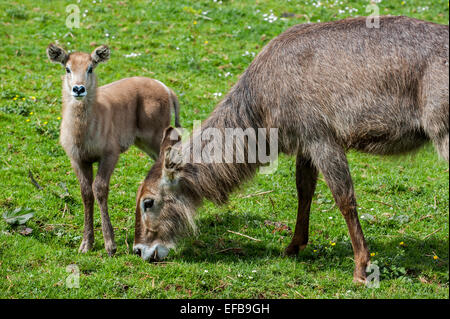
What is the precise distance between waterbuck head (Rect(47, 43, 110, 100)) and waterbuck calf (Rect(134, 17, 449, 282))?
1050mm

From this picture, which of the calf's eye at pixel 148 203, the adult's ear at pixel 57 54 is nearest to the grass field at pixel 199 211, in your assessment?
the calf's eye at pixel 148 203

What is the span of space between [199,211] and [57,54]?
2344mm

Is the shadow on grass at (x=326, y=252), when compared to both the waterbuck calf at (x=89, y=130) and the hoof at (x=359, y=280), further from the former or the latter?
the waterbuck calf at (x=89, y=130)

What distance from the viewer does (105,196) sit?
19.7ft

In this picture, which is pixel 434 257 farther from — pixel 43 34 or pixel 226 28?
pixel 43 34

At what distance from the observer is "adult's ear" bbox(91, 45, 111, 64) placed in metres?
6.27

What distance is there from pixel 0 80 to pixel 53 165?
9.20 feet

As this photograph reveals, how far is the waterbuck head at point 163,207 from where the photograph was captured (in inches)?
225

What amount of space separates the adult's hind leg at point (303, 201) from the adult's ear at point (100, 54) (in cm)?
249

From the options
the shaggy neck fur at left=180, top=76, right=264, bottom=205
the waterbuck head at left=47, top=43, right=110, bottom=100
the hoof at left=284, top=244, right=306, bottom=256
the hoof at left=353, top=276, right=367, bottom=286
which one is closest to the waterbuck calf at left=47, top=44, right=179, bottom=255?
the waterbuck head at left=47, top=43, right=110, bottom=100

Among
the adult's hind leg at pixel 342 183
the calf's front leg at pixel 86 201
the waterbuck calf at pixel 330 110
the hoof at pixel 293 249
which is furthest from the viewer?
the hoof at pixel 293 249

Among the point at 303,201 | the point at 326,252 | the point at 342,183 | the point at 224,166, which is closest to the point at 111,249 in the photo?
the point at 224,166

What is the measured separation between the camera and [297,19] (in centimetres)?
1198
